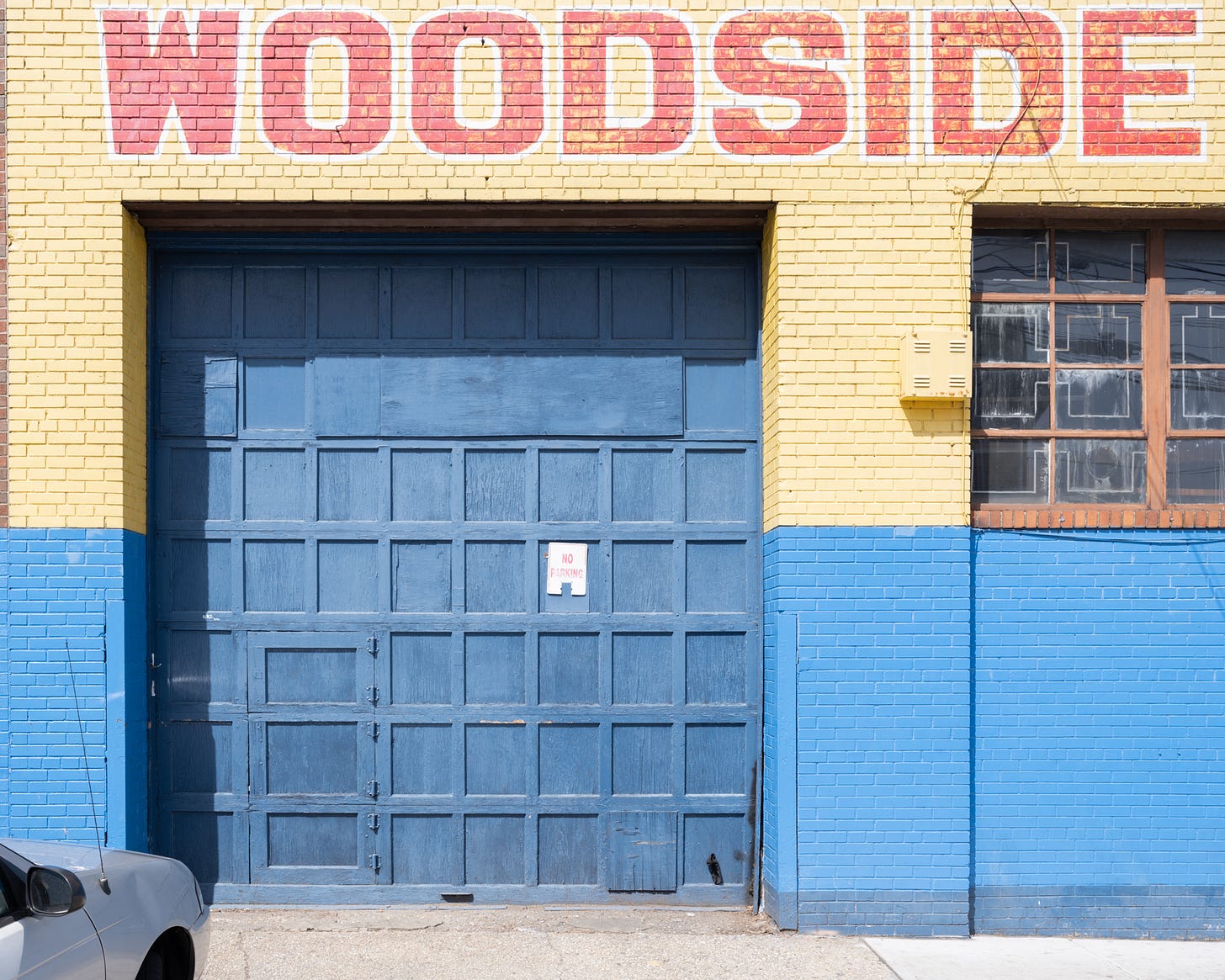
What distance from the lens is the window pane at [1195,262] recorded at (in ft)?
24.8

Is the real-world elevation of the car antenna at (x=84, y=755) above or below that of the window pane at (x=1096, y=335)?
below

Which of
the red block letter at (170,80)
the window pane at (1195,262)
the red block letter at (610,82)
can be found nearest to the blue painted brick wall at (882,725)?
the window pane at (1195,262)

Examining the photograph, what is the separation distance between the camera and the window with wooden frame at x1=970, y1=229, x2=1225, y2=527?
7480 mm

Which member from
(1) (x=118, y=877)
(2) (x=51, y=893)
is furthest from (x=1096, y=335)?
(2) (x=51, y=893)

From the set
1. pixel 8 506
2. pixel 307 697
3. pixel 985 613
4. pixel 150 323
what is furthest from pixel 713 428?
pixel 8 506

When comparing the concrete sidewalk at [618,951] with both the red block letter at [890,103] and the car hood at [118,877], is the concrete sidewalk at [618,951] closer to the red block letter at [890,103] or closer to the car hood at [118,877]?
the car hood at [118,877]

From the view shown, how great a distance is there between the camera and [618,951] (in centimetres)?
683

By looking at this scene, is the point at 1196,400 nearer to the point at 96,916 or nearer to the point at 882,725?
the point at 882,725

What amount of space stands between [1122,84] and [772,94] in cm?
209

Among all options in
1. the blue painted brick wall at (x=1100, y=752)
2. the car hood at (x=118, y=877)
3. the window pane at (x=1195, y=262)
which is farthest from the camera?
the window pane at (x=1195, y=262)

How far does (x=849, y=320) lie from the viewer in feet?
23.7

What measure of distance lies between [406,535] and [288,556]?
2.48 feet

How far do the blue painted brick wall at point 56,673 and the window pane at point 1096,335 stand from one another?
19.3 feet

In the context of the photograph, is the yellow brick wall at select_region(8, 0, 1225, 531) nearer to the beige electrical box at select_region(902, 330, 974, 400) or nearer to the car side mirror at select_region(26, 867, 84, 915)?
→ the beige electrical box at select_region(902, 330, 974, 400)
